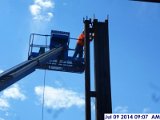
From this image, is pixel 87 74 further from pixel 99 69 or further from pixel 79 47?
pixel 79 47

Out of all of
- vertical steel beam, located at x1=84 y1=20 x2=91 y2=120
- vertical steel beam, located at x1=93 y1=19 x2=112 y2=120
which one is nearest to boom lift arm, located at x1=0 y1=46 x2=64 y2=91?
vertical steel beam, located at x1=84 y1=20 x2=91 y2=120

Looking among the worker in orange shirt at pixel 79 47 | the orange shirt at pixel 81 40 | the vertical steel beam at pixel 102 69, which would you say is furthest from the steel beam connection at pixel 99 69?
the worker in orange shirt at pixel 79 47

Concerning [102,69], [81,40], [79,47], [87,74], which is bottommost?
[87,74]

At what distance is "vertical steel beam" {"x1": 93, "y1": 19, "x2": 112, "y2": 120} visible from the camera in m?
12.1

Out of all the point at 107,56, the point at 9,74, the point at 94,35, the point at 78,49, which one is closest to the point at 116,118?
the point at 107,56

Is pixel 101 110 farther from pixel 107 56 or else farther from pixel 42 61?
pixel 42 61

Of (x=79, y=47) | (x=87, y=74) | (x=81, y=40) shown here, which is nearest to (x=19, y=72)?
(x=87, y=74)

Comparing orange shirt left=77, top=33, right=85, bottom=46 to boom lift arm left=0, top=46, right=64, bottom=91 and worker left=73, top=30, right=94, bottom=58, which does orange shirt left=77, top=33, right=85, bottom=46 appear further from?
boom lift arm left=0, top=46, right=64, bottom=91

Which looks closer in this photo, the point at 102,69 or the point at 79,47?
the point at 102,69

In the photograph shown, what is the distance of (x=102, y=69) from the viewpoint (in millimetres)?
12867

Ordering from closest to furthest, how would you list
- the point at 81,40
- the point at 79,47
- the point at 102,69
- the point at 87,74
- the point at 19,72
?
the point at 87,74 < the point at 102,69 < the point at 19,72 < the point at 81,40 < the point at 79,47

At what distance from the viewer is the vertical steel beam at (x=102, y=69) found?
12.1 metres

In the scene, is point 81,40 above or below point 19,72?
above

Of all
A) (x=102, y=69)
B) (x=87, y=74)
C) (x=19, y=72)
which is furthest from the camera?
(x=19, y=72)
